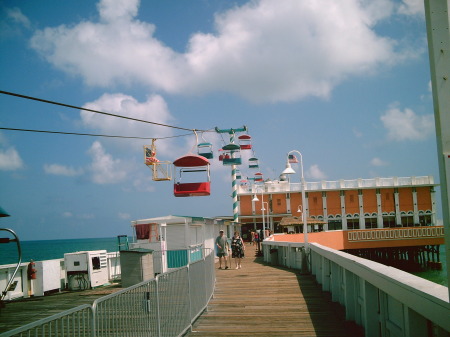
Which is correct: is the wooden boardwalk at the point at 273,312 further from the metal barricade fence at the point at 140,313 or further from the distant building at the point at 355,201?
the distant building at the point at 355,201

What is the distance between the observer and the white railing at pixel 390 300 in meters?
3.04

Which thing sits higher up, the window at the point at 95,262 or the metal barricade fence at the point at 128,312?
the metal barricade fence at the point at 128,312

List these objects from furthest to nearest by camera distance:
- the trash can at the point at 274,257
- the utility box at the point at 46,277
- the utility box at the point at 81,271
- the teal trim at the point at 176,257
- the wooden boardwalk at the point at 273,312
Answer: the trash can at the point at 274,257 < the teal trim at the point at 176,257 < the utility box at the point at 81,271 < the utility box at the point at 46,277 < the wooden boardwalk at the point at 273,312

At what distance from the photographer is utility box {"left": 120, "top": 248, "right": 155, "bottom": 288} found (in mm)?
12617

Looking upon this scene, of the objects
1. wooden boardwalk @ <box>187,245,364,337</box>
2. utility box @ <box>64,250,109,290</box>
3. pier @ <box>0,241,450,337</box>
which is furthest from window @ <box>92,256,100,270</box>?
wooden boardwalk @ <box>187,245,364,337</box>

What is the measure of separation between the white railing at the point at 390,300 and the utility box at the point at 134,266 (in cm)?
658

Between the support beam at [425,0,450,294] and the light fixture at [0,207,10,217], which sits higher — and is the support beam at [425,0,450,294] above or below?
above

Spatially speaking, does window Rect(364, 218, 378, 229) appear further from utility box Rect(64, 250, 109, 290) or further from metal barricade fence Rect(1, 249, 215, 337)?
metal barricade fence Rect(1, 249, 215, 337)

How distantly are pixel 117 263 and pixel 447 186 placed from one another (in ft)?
49.9

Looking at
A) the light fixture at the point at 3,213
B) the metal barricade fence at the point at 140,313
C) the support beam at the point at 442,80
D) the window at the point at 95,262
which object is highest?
the support beam at the point at 442,80

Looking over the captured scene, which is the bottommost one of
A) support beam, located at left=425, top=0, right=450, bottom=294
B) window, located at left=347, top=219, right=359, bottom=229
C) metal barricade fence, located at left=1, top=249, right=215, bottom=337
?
window, located at left=347, top=219, right=359, bottom=229

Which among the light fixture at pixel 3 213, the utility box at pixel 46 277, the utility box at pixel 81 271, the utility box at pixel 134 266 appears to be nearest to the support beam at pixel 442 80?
the light fixture at pixel 3 213

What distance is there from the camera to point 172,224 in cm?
1814

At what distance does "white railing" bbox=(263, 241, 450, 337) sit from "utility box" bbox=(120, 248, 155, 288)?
6576 mm
